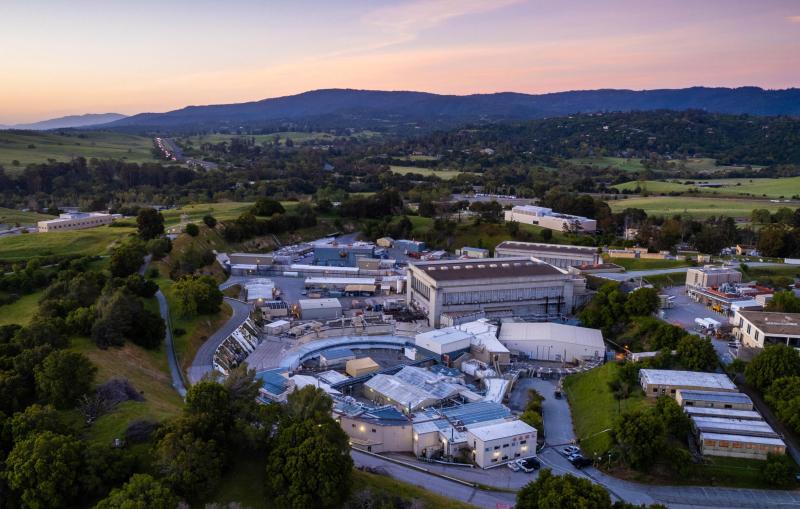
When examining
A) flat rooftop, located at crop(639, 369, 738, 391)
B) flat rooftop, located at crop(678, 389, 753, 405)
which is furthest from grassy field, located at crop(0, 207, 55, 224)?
flat rooftop, located at crop(678, 389, 753, 405)

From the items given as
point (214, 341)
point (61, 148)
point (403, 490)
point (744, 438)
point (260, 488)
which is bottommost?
point (744, 438)

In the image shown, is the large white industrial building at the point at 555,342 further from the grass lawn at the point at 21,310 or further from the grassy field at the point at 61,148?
the grassy field at the point at 61,148

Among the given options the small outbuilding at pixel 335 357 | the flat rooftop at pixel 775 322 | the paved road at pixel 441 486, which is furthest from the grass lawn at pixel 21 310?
the flat rooftop at pixel 775 322

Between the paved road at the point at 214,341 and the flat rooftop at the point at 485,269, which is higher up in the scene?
the flat rooftop at the point at 485,269

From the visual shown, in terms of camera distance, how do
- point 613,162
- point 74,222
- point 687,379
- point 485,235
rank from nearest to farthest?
point 687,379 → point 74,222 → point 485,235 → point 613,162

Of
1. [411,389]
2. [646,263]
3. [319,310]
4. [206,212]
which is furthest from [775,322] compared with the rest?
[206,212]

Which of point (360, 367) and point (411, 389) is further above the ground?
point (411, 389)

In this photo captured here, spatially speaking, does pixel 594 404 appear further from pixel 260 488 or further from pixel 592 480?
pixel 260 488
